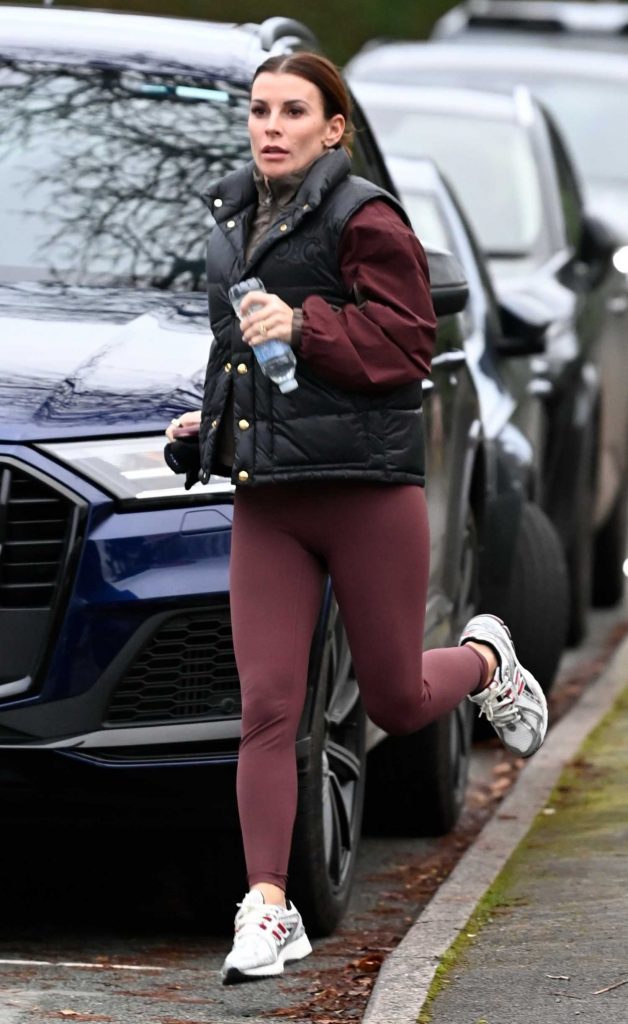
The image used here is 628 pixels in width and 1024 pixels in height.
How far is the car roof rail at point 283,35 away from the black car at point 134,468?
0.01 m

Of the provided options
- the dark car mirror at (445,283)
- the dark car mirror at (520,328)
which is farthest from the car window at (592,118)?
the dark car mirror at (445,283)

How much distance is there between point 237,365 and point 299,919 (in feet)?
3.51

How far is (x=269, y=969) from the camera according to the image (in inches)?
186

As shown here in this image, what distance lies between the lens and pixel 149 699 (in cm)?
489

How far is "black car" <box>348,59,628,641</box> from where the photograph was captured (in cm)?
935

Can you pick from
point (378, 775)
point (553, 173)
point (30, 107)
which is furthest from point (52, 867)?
point (553, 173)

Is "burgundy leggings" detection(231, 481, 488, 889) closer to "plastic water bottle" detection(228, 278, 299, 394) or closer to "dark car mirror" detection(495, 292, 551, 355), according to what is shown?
"plastic water bottle" detection(228, 278, 299, 394)

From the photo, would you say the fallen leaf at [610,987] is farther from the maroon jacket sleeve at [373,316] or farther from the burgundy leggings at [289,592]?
the maroon jacket sleeve at [373,316]

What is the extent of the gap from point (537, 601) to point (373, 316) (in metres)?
3.27

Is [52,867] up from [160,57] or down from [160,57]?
down

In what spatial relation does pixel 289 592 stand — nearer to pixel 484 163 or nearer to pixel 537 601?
pixel 537 601

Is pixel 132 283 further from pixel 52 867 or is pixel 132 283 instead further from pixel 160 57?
pixel 52 867

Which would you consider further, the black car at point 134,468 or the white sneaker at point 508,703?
the white sneaker at point 508,703

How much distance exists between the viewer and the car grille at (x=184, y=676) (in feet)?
16.0
